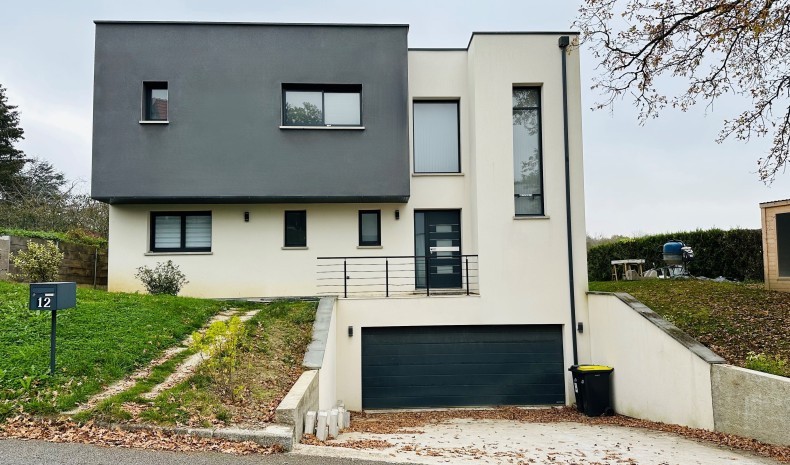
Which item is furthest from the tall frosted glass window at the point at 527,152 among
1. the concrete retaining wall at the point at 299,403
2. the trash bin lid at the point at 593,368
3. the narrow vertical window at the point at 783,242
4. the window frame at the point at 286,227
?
the concrete retaining wall at the point at 299,403

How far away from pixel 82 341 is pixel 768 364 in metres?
10.1

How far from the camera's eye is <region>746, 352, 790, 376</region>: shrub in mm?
8273

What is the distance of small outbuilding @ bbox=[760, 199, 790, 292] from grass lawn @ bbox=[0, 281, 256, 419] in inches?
519

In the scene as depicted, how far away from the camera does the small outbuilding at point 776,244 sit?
14.3 meters

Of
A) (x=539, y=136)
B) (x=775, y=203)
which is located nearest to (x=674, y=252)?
(x=775, y=203)

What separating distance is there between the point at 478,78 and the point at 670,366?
7.36m

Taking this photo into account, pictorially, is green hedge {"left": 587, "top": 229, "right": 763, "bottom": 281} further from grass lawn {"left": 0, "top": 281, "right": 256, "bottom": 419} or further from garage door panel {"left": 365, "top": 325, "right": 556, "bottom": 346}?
grass lawn {"left": 0, "top": 281, "right": 256, "bottom": 419}

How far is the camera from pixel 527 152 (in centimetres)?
1395

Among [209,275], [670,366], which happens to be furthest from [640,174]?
[209,275]

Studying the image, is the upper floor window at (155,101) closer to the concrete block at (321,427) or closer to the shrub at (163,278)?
the shrub at (163,278)

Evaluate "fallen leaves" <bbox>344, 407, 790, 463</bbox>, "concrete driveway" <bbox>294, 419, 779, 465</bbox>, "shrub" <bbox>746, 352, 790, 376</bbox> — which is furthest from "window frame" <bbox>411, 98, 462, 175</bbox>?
"shrub" <bbox>746, 352, 790, 376</bbox>

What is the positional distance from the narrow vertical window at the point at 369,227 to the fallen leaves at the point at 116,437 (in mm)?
9028

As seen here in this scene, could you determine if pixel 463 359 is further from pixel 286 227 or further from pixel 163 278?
pixel 163 278

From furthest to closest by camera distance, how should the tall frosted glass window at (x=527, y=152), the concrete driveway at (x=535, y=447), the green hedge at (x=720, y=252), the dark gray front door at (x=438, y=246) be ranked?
the green hedge at (x=720, y=252), the dark gray front door at (x=438, y=246), the tall frosted glass window at (x=527, y=152), the concrete driveway at (x=535, y=447)
